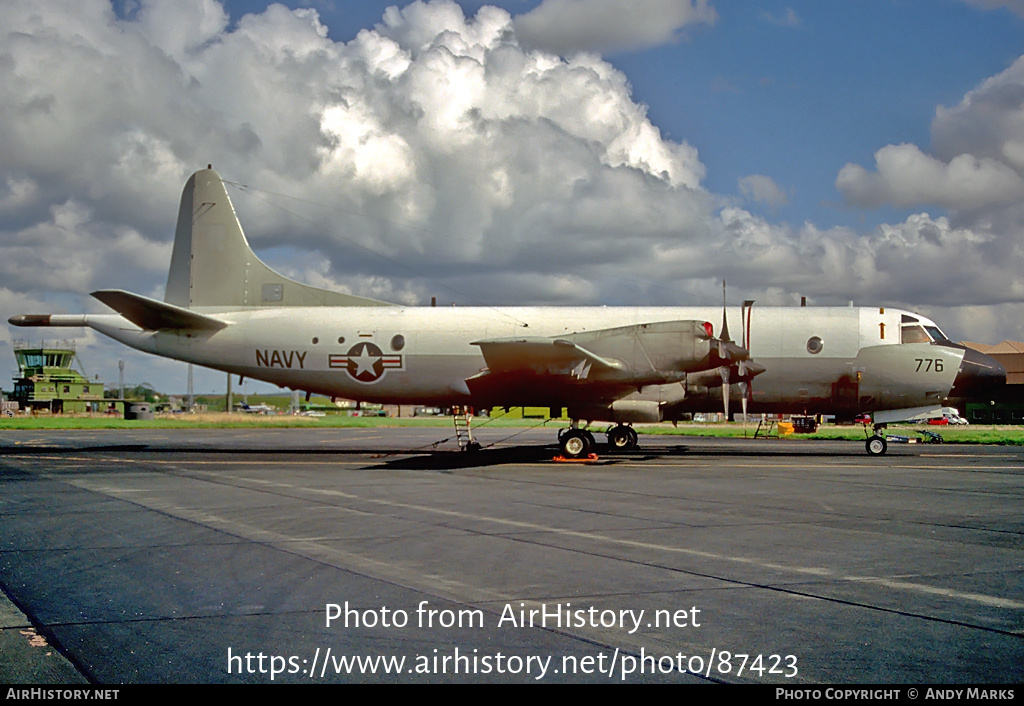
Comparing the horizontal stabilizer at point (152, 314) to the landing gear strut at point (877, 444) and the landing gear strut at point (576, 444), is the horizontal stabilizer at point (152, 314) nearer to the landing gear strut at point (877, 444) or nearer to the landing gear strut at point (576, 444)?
the landing gear strut at point (576, 444)

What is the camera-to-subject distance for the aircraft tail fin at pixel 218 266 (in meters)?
28.4

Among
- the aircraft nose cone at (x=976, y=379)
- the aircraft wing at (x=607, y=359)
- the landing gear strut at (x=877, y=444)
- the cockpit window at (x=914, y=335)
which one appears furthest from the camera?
the landing gear strut at (x=877, y=444)

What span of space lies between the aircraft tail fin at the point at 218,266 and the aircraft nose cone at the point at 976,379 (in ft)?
65.7

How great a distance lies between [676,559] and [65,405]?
92.1m

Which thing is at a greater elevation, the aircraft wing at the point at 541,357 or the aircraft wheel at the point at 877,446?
the aircraft wing at the point at 541,357

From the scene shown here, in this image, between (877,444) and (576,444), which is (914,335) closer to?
(877,444)

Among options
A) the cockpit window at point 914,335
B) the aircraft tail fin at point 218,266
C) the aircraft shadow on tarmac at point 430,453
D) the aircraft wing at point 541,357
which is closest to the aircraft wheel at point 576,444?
the aircraft shadow on tarmac at point 430,453

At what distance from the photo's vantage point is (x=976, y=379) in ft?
82.5

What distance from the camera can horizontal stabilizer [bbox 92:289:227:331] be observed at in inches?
976

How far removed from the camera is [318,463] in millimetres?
22938

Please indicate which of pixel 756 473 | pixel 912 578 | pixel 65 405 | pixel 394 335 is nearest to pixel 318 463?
pixel 394 335

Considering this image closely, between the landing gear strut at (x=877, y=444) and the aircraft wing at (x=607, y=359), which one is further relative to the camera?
the landing gear strut at (x=877, y=444)

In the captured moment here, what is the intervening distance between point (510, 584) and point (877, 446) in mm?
23650
